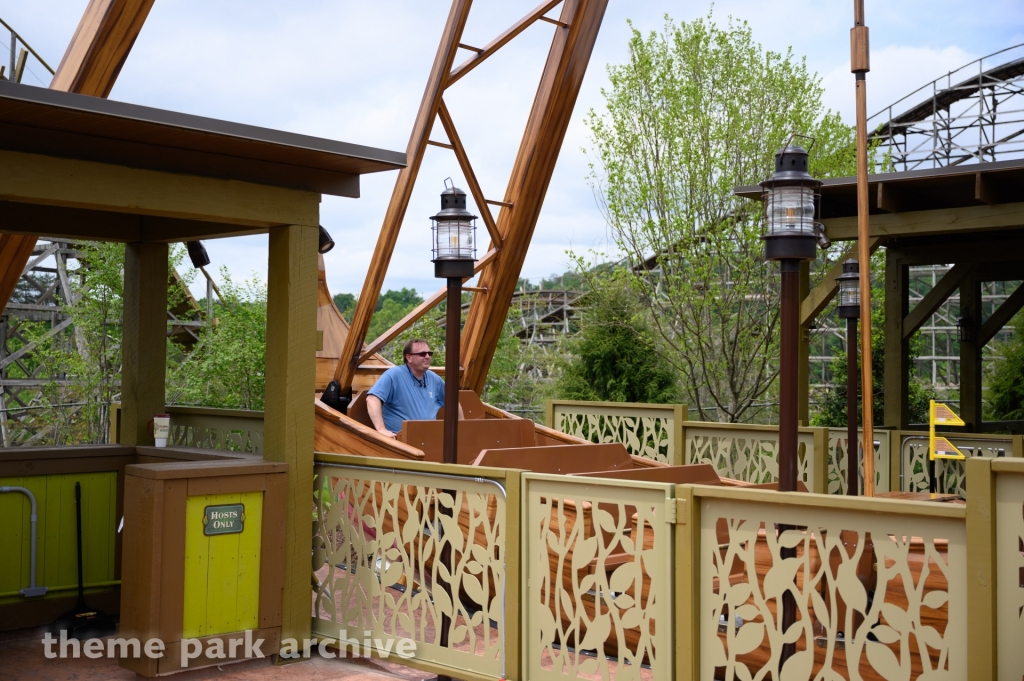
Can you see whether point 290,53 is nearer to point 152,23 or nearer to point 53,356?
point 53,356

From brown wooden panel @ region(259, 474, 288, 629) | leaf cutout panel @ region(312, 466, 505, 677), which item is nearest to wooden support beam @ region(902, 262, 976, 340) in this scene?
leaf cutout panel @ region(312, 466, 505, 677)

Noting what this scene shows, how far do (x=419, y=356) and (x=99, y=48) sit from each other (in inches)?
120

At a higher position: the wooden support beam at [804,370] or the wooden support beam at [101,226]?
the wooden support beam at [101,226]

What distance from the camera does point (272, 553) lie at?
186 inches

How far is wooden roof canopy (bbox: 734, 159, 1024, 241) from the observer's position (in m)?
7.55

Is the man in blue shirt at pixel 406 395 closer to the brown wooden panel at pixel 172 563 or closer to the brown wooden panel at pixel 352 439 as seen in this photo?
the brown wooden panel at pixel 352 439

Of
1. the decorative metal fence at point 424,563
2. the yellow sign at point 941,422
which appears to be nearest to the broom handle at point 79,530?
the decorative metal fence at point 424,563

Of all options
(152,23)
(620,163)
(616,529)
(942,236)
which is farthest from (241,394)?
(616,529)

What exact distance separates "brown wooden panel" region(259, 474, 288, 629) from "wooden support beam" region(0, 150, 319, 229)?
125 cm

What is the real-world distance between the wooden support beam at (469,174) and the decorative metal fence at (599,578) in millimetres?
5255

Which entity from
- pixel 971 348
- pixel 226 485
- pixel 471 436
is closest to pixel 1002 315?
pixel 971 348

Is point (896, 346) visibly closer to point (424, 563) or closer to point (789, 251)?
point (789, 251)

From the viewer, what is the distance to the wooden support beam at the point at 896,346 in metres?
10.4

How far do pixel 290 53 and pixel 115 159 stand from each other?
1690 cm
